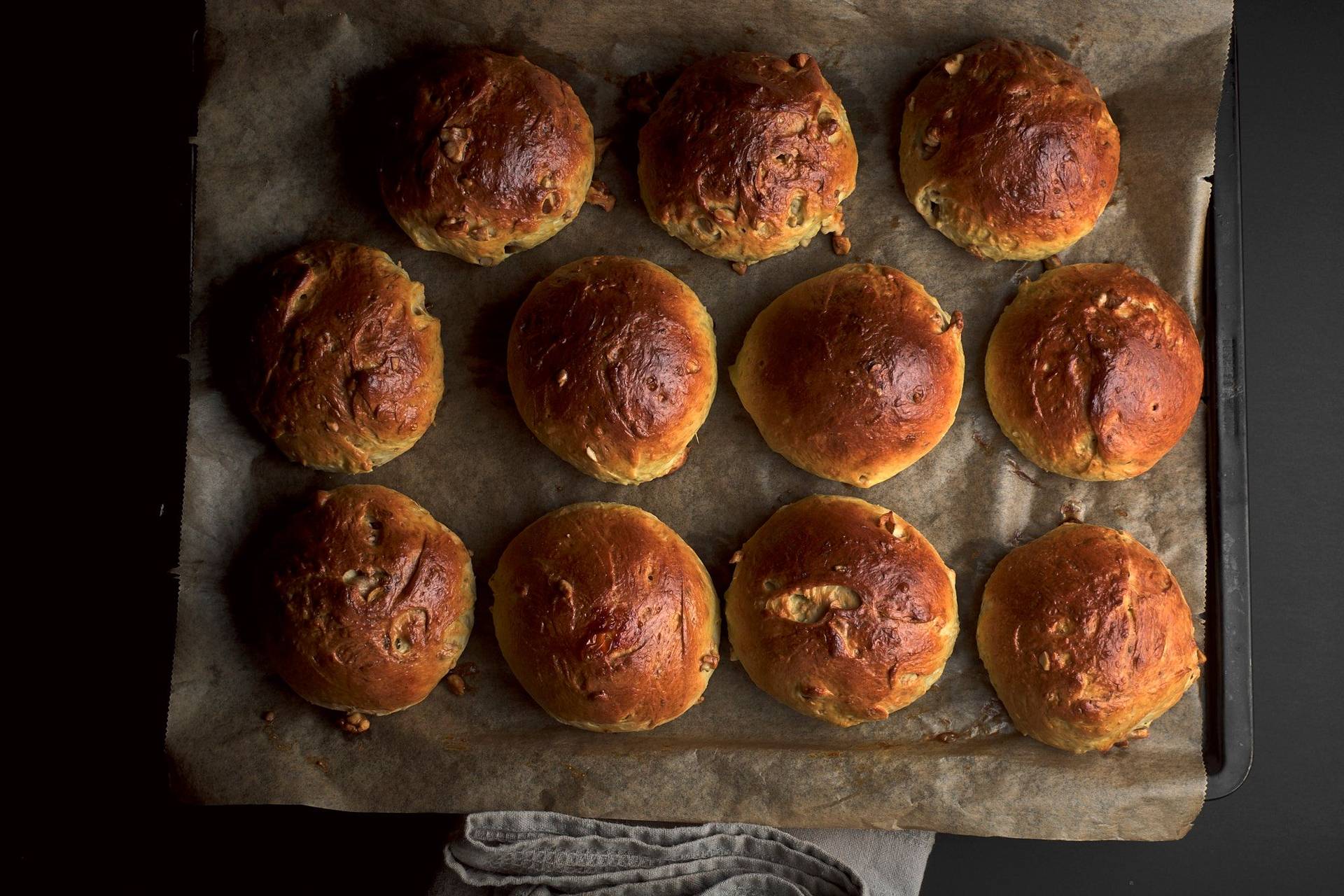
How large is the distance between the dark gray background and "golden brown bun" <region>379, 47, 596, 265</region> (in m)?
1.10

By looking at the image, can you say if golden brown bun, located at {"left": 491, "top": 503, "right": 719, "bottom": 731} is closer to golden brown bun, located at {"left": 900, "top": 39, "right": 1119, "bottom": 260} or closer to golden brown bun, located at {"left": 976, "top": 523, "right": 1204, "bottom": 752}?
golden brown bun, located at {"left": 976, "top": 523, "right": 1204, "bottom": 752}

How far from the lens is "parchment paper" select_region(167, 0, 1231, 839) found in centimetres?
262

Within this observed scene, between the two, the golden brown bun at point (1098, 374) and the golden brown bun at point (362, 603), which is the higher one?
the golden brown bun at point (1098, 374)

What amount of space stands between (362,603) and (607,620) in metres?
0.70

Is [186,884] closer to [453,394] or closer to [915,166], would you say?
[453,394]

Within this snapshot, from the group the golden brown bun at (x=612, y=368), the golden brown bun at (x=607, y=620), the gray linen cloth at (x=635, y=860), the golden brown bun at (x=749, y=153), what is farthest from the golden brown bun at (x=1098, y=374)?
the gray linen cloth at (x=635, y=860)

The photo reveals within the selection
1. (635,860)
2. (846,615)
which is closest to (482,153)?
(846,615)

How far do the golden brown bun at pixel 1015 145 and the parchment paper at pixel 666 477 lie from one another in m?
0.13

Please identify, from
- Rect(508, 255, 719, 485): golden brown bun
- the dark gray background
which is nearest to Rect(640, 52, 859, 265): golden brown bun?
Rect(508, 255, 719, 485): golden brown bun

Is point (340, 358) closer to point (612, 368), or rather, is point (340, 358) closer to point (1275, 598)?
point (612, 368)

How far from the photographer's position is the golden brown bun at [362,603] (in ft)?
8.28

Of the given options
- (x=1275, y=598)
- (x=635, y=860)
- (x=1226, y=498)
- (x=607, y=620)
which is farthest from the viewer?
(x=1275, y=598)

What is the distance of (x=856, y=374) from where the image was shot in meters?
2.54

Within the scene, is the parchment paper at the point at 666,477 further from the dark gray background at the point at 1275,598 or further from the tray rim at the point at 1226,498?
the dark gray background at the point at 1275,598
